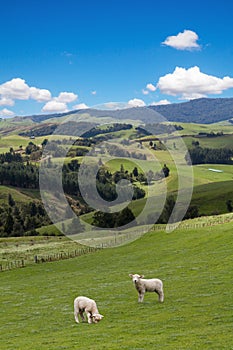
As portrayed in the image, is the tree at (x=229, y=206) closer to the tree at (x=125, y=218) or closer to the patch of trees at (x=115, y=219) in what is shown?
the patch of trees at (x=115, y=219)

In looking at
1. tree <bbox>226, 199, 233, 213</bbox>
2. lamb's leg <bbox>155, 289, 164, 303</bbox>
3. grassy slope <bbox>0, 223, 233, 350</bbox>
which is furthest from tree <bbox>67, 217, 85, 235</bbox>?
lamb's leg <bbox>155, 289, 164, 303</bbox>

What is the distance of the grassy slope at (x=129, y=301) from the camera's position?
2059 centimetres

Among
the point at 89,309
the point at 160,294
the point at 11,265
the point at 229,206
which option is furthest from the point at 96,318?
the point at 229,206

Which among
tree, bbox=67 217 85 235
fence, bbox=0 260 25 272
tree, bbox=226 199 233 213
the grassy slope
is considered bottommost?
tree, bbox=67 217 85 235

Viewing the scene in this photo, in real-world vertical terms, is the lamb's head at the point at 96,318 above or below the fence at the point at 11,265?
above

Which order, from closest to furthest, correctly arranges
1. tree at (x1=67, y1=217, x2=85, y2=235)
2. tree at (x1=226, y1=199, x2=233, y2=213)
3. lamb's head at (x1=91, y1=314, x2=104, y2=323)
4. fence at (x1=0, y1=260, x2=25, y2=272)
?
lamb's head at (x1=91, y1=314, x2=104, y2=323), fence at (x1=0, y1=260, x2=25, y2=272), tree at (x1=67, y1=217, x2=85, y2=235), tree at (x1=226, y1=199, x2=233, y2=213)

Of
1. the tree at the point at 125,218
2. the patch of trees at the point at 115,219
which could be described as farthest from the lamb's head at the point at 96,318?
the tree at the point at 125,218

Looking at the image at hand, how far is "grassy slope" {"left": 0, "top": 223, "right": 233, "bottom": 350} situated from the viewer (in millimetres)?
20594

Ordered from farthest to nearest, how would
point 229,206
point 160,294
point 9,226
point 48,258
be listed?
point 229,206 → point 9,226 → point 48,258 → point 160,294

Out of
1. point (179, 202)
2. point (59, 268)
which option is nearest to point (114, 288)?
point (59, 268)

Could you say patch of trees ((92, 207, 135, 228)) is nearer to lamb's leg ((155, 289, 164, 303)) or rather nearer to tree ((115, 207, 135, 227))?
tree ((115, 207, 135, 227))

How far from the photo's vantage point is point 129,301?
31234mm

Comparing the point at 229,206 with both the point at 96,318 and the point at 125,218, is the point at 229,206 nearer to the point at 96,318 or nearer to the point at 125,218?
the point at 125,218

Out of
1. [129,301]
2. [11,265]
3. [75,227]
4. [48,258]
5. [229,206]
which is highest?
[129,301]
